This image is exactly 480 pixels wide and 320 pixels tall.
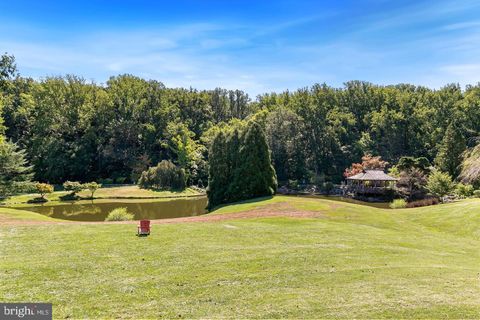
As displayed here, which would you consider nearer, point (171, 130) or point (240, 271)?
point (240, 271)

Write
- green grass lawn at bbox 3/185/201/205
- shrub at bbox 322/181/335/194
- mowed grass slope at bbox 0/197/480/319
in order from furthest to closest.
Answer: shrub at bbox 322/181/335/194, green grass lawn at bbox 3/185/201/205, mowed grass slope at bbox 0/197/480/319

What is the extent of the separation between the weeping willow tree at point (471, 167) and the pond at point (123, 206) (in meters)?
35.2

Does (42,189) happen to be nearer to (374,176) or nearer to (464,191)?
(374,176)

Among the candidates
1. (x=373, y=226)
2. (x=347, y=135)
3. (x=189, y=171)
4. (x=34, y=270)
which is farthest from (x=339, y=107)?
(x=34, y=270)

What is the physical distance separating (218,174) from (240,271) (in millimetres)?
27757

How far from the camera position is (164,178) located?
198 ft

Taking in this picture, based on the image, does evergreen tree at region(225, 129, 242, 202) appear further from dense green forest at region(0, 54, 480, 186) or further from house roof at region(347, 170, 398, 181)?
dense green forest at region(0, 54, 480, 186)

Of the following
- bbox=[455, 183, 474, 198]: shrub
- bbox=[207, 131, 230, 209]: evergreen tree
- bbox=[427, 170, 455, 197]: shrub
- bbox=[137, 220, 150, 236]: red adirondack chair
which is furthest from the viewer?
bbox=[427, 170, 455, 197]: shrub

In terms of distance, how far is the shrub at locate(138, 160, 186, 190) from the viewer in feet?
197

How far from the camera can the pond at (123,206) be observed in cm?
3716

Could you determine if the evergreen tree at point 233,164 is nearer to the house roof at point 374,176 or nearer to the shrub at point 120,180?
the house roof at point 374,176

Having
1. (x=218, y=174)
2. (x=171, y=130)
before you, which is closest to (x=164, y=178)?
(x=171, y=130)

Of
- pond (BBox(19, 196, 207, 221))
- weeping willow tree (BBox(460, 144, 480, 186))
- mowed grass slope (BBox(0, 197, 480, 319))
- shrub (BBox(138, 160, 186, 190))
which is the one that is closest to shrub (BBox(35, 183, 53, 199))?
pond (BBox(19, 196, 207, 221))

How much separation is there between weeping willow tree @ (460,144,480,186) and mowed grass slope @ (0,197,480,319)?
30245 millimetres
